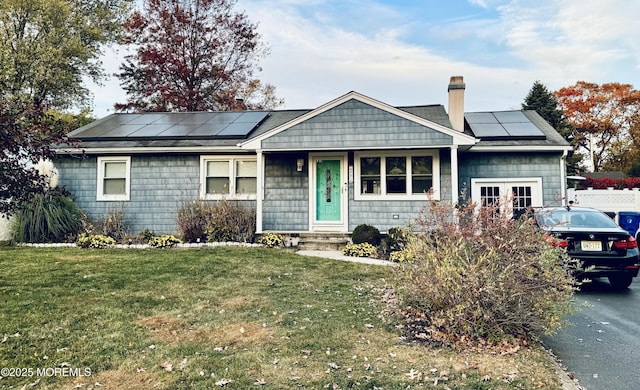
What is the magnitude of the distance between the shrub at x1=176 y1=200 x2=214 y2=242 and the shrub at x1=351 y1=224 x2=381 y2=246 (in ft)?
13.0

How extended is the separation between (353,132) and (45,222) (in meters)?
8.75

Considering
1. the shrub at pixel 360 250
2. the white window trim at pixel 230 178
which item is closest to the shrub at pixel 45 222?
the white window trim at pixel 230 178

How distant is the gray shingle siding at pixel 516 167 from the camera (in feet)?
36.4

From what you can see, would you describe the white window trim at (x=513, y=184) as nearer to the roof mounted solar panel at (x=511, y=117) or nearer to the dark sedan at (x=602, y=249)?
the roof mounted solar panel at (x=511, y=117)

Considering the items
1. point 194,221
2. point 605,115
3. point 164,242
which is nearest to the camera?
point 164,242

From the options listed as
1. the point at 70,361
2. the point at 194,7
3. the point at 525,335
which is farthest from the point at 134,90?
the point at 525,335

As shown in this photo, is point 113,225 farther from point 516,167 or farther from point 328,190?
point 516,167

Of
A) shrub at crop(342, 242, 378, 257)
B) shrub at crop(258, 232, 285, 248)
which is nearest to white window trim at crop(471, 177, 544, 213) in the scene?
shrub at crop(342, 242, 378, 257)

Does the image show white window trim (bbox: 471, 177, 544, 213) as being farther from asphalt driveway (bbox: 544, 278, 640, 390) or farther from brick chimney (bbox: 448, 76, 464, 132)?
asphalt driveway (bbox: 544, 278, 640, 390)

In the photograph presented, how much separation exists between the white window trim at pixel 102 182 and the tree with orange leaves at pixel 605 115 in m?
37.5

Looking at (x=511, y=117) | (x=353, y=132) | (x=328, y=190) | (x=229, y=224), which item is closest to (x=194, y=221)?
(x=229, y=224)

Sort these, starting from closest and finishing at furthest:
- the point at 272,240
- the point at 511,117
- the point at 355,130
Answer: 1. the point at 272,240
2. the point at 355,130
3. the point at 511,117

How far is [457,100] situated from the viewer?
38.3ft

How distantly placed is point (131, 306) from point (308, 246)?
5933 mm
